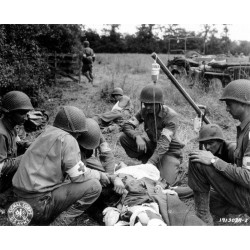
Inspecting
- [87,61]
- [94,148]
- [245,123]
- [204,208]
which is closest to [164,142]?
[94,148]

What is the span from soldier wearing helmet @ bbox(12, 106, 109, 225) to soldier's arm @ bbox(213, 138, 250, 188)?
4.71 ft

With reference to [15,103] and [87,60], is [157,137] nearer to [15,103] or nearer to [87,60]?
[15,103]

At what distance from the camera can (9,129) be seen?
461 centimetres

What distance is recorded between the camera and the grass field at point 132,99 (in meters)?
7.94

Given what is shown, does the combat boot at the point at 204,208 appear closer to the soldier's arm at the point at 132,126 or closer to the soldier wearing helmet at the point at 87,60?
the soldier's arm at the point at 132,126

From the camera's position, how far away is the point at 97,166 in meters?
5.02

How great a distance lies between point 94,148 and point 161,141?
1275 millimetres

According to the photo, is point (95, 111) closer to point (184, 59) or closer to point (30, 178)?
point (30, 178)

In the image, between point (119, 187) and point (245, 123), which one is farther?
point (119, 187)

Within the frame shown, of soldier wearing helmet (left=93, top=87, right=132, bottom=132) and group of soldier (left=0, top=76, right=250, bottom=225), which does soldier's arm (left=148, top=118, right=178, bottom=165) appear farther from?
soldier wearing helmet (left=93, top=87, right=132, bottom=132)

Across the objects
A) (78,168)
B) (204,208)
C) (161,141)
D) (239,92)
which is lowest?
(204,208)

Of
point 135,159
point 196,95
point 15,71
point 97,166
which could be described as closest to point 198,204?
point 97,166

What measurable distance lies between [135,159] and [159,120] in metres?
1.32

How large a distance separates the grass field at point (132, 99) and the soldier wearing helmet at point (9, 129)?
2427 mm
